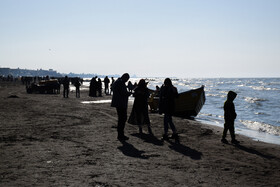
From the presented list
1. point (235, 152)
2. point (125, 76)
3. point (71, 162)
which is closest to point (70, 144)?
point (71, 162)

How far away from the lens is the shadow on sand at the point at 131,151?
23.3 ft

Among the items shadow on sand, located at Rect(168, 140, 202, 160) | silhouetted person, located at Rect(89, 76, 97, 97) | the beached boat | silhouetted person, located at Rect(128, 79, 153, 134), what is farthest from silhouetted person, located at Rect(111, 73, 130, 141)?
silhouetted person, located at Rect(89, 76, 97, 97)

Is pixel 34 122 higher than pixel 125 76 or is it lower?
lower

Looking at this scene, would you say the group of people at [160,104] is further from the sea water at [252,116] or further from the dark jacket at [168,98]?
the sea water at [252,116]

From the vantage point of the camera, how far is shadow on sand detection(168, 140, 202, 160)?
7279 mm

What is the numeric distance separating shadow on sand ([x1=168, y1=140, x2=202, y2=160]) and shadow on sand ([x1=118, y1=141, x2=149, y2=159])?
1068 millimetres

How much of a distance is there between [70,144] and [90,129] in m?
2.72

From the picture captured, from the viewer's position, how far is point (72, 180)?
16.6 ft

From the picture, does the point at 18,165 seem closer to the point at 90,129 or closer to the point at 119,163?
the point at 119,163

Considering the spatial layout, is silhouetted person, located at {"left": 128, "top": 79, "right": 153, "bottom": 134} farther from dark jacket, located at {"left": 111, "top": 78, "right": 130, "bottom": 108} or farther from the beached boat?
the beached boat

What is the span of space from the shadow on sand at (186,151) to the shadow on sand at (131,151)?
3.50 ft

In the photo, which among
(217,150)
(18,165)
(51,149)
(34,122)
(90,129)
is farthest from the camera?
(34,122)

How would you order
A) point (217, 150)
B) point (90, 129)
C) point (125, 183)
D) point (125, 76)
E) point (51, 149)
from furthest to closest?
point (90, 129)
point (125, 76)
point (217, 150)
point (51, 149)
point (125, 183)

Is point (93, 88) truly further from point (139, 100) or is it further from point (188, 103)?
point (139, 100)
